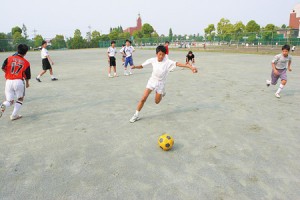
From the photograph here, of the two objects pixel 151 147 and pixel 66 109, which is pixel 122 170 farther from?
pixel 66 109

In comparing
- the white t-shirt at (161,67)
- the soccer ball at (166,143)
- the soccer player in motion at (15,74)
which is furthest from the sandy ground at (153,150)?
the white t-shirt at (161,67)

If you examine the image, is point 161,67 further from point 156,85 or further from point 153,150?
point 153,150

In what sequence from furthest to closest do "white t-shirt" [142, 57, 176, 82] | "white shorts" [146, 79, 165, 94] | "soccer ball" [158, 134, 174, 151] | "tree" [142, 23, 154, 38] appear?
"tree" [142, 23, 154, 38] → "white shorts" [146, 79, 165, 94] → "white t-shirt" [142, 57, 176, 82] → "soccer ball" [158, 134, 174, 151]

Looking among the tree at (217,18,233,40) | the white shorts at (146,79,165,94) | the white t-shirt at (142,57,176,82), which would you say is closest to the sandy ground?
the white shorts at (146,79,165,94)

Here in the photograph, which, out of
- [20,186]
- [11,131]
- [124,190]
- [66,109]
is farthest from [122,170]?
Result: [66,109]

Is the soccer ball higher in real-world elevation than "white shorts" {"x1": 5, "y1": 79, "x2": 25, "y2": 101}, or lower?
lower

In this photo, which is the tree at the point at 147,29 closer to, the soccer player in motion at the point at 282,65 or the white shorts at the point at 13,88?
the soccer player in motion at the point at 282,65

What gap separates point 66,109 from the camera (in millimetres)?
6953

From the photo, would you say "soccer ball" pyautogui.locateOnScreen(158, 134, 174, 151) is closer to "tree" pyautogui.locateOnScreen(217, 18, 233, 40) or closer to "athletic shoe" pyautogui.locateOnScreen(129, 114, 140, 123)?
"athletic shoe" pyautogui.locateOnScreen(129, 114, 140, 123)

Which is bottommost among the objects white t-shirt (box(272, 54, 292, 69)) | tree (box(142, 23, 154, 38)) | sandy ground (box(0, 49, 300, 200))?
sandy ground (box(0, 49, 300, 200))

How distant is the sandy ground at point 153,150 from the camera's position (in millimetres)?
3188

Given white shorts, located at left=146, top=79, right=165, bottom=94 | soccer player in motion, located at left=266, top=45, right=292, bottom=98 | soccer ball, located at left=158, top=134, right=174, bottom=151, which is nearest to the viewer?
soccer ball, located at left=158, top=134, right=174, bottom=151

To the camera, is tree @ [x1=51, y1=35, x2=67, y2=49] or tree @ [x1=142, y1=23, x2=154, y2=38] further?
tree @ [x1=142, y1=23, x2=154, y2=38]

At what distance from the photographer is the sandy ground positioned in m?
3.19
